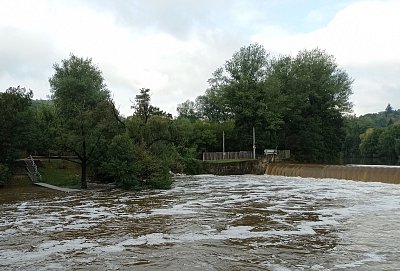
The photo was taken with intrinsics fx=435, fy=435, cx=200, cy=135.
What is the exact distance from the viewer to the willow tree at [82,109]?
112ft

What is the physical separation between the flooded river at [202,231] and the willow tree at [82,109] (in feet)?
17.2

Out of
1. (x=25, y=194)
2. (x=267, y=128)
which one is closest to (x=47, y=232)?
(x=25, y=194)

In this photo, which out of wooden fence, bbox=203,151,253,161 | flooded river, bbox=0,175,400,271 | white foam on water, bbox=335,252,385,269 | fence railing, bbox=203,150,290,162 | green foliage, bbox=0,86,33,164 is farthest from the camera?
wooden fence, bbox=203,151,253,161

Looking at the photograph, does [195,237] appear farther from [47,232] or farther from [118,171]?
[118,171]

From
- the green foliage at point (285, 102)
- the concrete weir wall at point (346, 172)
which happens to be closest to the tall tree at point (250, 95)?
the green foliage at point (285, 102)

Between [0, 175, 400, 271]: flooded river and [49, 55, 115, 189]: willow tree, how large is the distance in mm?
5257

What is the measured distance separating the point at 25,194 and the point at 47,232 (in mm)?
15149

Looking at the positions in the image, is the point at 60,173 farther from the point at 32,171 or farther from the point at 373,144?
the point at 373,144

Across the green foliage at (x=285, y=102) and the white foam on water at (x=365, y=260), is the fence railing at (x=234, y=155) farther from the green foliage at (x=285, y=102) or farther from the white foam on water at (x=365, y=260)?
the white foam on water at (x=365, y=260)

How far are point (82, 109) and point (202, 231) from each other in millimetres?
23974

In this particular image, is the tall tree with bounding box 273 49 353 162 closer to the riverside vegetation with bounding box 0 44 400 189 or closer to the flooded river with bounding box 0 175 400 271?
the riverside vegetation with bounding box 0 44 400 189

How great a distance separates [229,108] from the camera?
6319 cm

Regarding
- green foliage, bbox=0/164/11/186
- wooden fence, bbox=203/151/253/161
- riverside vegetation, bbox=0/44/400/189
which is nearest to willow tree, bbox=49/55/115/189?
riverside vegetation, bbox=0/44/400/189

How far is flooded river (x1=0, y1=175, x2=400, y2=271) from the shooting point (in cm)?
1245
